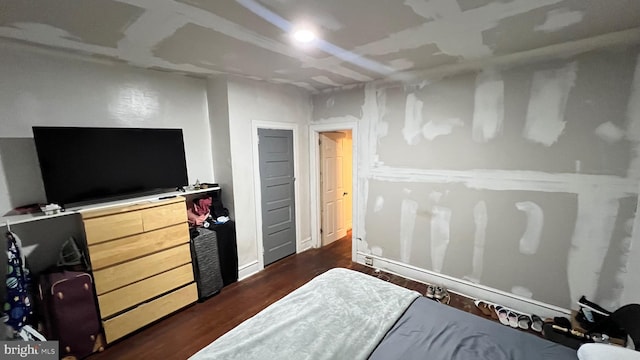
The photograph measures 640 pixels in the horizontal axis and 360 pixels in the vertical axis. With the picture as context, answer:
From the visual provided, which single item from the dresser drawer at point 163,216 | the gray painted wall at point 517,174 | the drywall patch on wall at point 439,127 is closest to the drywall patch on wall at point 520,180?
the gray painted wall at point 517,174

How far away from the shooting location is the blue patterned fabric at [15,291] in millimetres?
1782

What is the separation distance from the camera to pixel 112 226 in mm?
2121

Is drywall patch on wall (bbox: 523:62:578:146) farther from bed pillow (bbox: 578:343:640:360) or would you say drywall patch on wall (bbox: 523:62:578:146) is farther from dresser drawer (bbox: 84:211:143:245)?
dresser drawer (bbox: 84:211:143:245)

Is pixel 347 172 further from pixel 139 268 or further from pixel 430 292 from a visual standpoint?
pixel 139 268

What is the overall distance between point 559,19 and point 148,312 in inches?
157

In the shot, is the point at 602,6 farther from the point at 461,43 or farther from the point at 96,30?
the point at 96,30

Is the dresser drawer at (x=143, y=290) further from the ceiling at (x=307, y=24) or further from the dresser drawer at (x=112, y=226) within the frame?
the ceiling at (x=307, y=24)

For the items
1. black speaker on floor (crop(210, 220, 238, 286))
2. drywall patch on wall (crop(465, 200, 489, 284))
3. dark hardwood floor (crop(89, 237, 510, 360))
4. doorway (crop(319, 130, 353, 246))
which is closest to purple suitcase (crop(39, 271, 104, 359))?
dark hardwood floor (crop(89, 237, 510, 360))

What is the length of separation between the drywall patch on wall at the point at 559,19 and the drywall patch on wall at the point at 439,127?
1012 millimetres

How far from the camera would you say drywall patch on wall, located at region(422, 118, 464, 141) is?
2676 millimetres

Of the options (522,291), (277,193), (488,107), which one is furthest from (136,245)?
(522,291)

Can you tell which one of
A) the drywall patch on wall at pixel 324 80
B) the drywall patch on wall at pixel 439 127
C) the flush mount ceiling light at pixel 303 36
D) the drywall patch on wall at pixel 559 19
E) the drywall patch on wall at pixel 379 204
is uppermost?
the drywall patch on wall at pixel 324 80

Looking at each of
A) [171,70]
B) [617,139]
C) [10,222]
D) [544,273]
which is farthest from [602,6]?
[10,222]

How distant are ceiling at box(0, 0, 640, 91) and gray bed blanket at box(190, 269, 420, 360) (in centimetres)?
182
